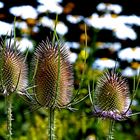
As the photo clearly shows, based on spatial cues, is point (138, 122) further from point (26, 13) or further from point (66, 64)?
point (66, 64)

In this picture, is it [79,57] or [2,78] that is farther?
[79,57]

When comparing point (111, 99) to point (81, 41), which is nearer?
point (111, 99)

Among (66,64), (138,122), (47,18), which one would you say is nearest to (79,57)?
(47,18)

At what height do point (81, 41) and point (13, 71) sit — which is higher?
point (81, 41)

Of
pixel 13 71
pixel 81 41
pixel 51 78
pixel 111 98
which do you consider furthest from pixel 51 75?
pixel 81 41

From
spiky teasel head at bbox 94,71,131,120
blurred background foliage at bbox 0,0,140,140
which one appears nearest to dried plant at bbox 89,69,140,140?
spiky teasel head at bbox 94,71,131,120

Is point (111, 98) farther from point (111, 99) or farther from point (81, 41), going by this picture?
point (81, 41)
